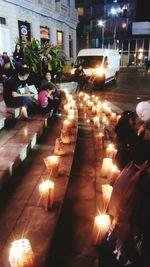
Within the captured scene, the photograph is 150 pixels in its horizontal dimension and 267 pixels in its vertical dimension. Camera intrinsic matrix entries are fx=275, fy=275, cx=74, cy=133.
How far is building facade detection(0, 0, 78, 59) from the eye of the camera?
16125mm

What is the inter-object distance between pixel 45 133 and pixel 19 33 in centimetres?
1308

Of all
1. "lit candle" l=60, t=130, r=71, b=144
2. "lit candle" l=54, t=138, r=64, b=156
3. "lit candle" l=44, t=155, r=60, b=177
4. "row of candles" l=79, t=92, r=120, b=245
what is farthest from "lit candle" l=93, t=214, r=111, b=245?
"lit candle" l=60, t=130, r=71, b=144

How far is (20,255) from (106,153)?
365cm

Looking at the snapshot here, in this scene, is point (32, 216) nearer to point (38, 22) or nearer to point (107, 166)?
point (107, 166)

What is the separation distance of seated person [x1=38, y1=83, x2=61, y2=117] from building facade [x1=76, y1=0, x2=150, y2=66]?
42.8 meters

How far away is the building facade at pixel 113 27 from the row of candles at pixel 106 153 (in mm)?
39060

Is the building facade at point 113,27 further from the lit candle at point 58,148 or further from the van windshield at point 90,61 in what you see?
the lit candle at point 58,148

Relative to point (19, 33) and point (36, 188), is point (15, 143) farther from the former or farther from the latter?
point (19, 33)

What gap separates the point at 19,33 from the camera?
58.9 feet

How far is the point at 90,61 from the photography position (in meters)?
20.3

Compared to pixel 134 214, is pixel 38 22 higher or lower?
higher

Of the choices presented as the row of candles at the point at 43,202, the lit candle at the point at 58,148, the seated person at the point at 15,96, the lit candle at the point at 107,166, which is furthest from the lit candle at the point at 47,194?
the seated person at the point at 15,96

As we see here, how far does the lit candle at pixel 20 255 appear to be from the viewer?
8.25 ft

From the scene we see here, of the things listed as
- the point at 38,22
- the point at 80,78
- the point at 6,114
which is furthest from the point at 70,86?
the point at 38,22
